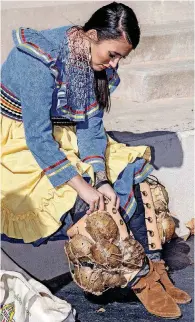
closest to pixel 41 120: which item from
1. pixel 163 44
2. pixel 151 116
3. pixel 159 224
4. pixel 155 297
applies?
pixel 159 224

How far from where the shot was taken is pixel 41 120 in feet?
9.51

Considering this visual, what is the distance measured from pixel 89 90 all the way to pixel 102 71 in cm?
15

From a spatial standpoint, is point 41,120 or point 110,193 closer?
point 41,120

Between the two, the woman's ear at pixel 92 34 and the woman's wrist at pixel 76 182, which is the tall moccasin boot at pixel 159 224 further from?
the woman's ear at pixel 92 34

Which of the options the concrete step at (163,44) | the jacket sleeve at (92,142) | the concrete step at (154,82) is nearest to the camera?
the jacket sleeve at (92,142)

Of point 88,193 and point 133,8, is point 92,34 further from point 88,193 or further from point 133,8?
point 133,8

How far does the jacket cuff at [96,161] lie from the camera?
314 cm

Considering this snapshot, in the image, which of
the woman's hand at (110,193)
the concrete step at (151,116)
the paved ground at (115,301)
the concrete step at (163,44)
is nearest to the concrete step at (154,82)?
the concrete step at (151,116)

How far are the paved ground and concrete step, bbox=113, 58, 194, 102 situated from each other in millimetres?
1983

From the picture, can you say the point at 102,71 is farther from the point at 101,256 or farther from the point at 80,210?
the point at 101,256

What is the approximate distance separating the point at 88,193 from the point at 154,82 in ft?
8.66

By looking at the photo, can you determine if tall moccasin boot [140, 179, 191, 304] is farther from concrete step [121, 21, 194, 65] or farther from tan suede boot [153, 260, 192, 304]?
concrete step [121, 21, 194, 65]

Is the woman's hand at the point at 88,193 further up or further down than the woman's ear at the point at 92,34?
further down

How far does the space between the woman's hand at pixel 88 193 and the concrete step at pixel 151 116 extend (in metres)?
1.19
